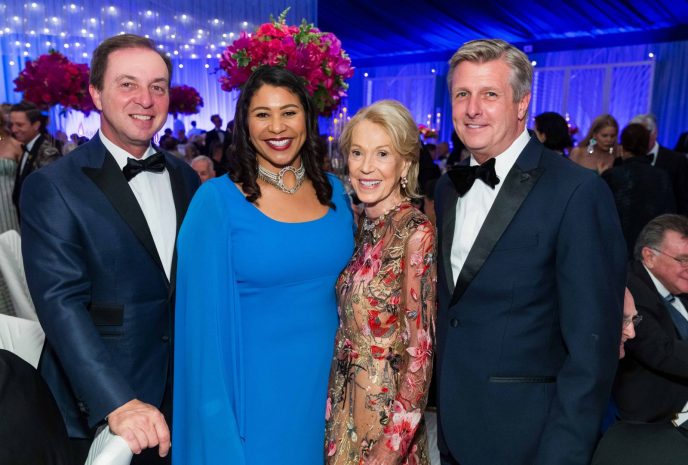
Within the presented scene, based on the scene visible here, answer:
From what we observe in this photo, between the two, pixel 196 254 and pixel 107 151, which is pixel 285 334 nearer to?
pixel 196 254

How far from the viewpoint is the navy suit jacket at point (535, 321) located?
1450 millimetres

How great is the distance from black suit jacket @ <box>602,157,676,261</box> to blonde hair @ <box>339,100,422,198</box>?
10.2ft

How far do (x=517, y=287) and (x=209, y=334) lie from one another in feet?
2.92

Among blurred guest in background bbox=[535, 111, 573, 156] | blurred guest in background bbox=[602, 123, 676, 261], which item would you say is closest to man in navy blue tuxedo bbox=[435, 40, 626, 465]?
blurred guest in background bbox=[535, 111, 573, 156]

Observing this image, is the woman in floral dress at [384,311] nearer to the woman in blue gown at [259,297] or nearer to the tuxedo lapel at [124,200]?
the woman in blue gown at [259,297]

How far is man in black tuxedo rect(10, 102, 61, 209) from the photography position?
16.1ft

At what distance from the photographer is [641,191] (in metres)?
4.42

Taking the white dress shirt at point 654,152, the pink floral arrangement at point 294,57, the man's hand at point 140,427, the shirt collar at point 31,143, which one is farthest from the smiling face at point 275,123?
the white dress shirt at point 654,152

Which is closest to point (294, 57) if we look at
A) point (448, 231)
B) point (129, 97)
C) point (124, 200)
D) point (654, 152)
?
point (129, 97)

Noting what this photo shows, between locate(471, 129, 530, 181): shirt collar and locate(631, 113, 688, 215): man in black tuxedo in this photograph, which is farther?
locate(631, 113, 688, 215): man in black tuxedo

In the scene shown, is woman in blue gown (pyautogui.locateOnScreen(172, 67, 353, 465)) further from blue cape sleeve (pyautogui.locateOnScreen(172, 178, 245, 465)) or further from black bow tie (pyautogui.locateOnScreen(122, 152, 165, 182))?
black bow tie (pyautogui.locateOnScreen(122, 152, 165, 182))

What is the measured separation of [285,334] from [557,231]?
883 millimetres

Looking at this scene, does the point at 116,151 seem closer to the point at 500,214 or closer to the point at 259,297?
the point at 259,297

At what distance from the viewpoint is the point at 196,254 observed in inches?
69.4
